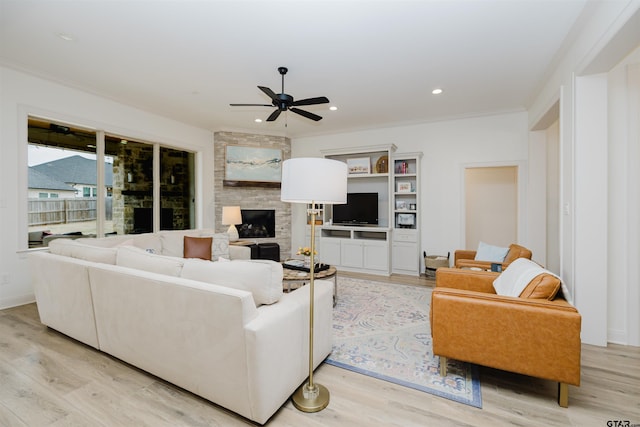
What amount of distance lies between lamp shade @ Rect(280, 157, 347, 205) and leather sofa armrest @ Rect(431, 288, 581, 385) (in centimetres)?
111

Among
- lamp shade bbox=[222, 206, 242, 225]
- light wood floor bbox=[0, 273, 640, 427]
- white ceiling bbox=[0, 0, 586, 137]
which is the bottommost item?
light wood floor bbox=[0, 273, 640, 427]

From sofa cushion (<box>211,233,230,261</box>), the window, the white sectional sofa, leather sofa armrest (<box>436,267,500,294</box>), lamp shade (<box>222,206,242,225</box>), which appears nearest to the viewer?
the white sectional sofa

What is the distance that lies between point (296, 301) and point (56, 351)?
7.31ft

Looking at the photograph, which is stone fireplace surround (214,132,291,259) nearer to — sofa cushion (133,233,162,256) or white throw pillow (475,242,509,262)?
sofa cushion (133,233,162,256)

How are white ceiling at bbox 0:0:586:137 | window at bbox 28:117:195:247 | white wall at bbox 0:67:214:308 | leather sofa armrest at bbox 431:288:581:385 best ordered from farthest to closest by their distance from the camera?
1. window at bbox 28:117:195:247
2. white wall at bbox 0:67:214:308
3. white ceiling at bbox 0:0:586:137
4. leather sofa armrest at bbox 431:288:581:385

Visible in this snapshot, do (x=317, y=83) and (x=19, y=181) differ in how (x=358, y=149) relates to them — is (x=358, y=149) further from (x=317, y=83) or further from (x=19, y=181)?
(x=19, y=181)

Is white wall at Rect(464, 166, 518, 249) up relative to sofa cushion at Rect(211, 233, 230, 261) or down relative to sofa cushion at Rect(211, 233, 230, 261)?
up

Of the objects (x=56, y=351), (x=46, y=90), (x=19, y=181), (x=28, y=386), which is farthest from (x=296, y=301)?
(x=46, y=90)

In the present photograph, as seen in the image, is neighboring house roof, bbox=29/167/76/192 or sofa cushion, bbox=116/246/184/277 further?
neighboring house roof, bbox=29/167/76/192

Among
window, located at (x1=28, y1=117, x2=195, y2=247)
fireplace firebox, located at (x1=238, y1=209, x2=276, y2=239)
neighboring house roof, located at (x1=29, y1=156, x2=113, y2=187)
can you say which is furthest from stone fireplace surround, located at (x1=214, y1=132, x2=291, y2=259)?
neighboring house roof, located at (x1=29, y1=156, x2=113, y2=187)

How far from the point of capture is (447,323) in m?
2.00

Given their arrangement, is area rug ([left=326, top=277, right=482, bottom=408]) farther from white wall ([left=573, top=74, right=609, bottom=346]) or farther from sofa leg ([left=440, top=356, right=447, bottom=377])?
white wall ([left=573, top=74, right=609, bottom=346])

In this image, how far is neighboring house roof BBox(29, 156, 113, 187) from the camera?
396 centimetres

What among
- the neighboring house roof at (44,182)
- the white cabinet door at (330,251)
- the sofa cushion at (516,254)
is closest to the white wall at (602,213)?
the sofa cushion at (516,254)
